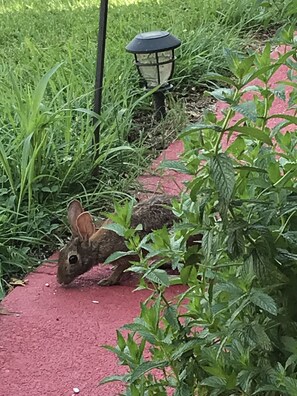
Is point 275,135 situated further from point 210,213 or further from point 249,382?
point 249,382

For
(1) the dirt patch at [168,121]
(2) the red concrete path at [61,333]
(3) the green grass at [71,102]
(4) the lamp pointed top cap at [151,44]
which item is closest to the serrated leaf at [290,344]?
(2) the red concrete path at [61,333]

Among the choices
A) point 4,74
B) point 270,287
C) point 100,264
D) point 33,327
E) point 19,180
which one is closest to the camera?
point 270,287

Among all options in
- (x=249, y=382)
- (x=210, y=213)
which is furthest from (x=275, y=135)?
(x=249, y=382)

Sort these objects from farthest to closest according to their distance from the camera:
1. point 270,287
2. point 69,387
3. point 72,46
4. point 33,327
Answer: point 72,46
point 33,327
point 69,387
point 270,287

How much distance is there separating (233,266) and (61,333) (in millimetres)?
1705

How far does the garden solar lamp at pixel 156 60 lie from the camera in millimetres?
5539

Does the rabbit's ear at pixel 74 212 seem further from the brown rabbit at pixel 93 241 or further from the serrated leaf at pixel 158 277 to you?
the serrated leaf at pixel 158 277

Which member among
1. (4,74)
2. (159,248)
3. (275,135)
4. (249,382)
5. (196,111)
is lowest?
(196,111)

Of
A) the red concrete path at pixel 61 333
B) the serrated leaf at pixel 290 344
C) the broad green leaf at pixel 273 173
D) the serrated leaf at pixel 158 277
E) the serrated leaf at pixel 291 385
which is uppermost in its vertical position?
the broad green leaf at pixel 273 173

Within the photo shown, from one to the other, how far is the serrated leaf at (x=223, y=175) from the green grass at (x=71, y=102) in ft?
5.80

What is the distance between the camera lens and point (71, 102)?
17.2 ft

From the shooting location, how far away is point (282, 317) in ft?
6.14

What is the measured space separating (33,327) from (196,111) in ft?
9.40

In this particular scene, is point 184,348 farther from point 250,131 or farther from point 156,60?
point 156,60
